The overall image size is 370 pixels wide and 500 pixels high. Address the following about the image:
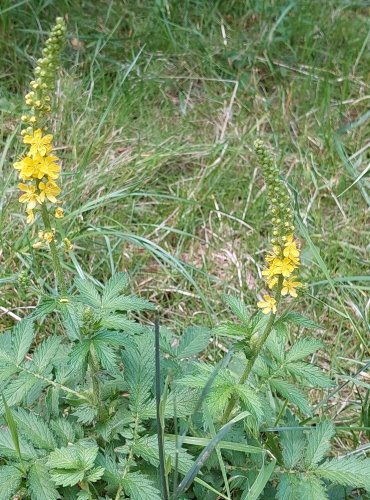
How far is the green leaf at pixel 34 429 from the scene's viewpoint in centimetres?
192

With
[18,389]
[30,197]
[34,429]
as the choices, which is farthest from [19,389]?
[30,197]

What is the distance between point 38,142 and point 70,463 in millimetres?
776

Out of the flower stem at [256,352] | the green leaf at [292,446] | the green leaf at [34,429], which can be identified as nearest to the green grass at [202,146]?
the green leaf at [292,446]

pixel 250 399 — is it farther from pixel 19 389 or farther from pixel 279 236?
pixel 19 389

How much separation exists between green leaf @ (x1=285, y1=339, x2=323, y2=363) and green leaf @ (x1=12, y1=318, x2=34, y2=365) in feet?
2.29

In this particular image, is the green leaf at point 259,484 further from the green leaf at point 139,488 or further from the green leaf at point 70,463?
the green leaf at point 70,463

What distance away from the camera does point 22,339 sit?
6.70ft

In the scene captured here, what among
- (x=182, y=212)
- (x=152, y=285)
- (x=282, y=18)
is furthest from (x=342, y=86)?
(x=152, y=285)

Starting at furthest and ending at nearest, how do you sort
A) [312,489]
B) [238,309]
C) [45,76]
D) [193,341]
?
[193,341], [238,309], [312,489], [45,76]

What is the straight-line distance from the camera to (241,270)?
296 cm

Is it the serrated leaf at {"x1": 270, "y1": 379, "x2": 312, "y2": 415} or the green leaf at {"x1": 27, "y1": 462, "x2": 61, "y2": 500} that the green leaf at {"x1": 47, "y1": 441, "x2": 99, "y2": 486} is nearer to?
the green leaf at {"x1": 27, "y1": 462, "x2": 61, "y2": 500}

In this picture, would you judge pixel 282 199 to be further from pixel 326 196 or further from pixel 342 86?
pixel 342 86

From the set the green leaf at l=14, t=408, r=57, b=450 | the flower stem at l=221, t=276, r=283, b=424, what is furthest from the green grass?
the green leaf at l=14, t=408, r=57, b=450

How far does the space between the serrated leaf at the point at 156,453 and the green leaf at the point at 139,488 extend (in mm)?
47
